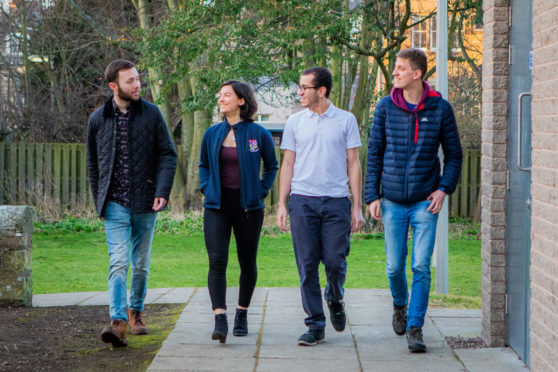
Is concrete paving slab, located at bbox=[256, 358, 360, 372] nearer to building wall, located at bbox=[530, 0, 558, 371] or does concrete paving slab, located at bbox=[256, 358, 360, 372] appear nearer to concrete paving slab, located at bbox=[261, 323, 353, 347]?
concrete paving slab, located at bbox=[261, 323, 353, 347]

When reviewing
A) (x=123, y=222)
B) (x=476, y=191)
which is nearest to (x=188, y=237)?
(x=476, y=191)

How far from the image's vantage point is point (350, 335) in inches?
235

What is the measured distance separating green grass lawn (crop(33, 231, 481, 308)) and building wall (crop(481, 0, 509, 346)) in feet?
5.90

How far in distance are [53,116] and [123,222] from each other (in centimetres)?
1553

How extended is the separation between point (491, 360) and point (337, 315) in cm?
117

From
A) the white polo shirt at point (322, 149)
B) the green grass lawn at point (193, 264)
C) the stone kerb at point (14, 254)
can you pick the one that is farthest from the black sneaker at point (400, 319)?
the stone kerb at point (14, 254)

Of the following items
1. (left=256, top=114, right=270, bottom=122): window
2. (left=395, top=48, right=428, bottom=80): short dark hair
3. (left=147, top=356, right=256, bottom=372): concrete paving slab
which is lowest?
(left=147, top=356, right=256, bottom=372): concrete paving slab

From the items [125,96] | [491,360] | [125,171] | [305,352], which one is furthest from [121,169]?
[491,360]

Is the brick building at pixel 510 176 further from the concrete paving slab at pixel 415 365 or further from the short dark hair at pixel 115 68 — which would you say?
the short dark hair at pixel 115 68

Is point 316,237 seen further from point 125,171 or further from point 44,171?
point 44,171

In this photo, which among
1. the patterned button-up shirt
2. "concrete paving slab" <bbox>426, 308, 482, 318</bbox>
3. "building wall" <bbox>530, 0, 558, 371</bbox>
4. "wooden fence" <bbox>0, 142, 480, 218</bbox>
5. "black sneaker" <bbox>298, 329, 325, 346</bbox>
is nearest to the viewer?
"building wall" <bbox>530, 0, 558, 371</bbox>

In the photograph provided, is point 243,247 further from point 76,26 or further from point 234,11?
point 76,26

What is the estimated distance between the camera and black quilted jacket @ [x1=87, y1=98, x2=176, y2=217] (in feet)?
19.1

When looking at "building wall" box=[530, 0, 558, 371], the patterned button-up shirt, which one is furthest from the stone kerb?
"building wall" box=[530, 0, 558, 371]
